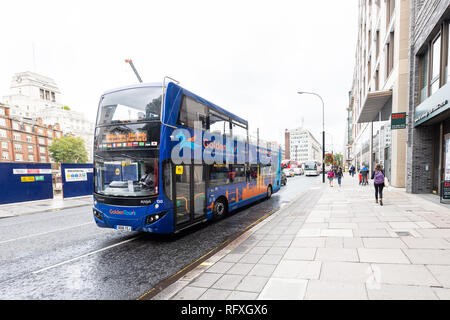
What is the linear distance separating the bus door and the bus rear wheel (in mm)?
771

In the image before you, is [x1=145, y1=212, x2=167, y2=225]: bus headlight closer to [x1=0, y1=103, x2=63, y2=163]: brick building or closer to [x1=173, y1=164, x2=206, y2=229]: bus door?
[x1=173, y1=164, x2=206, y2=229]: bus door

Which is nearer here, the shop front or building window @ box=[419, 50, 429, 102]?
the shop front

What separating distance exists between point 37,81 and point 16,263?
524 ft

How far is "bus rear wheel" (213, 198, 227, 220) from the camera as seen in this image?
7717mm

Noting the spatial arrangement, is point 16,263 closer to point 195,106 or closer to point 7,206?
point 195,106

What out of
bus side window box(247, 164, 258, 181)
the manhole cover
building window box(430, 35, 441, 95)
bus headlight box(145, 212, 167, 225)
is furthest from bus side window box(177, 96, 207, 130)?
building window box(430, 35, 441, 95)

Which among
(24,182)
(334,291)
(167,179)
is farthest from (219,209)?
(24,182)

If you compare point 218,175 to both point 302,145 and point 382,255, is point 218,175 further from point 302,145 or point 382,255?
point 302,145

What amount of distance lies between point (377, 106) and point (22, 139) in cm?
8969

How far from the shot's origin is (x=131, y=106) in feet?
18.5

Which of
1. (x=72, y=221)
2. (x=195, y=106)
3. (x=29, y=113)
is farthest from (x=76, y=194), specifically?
(x=29, y=113)

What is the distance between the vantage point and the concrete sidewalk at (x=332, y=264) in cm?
308

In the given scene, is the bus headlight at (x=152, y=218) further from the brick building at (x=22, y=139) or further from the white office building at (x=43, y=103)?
the white office building at (x=43, y=103)
